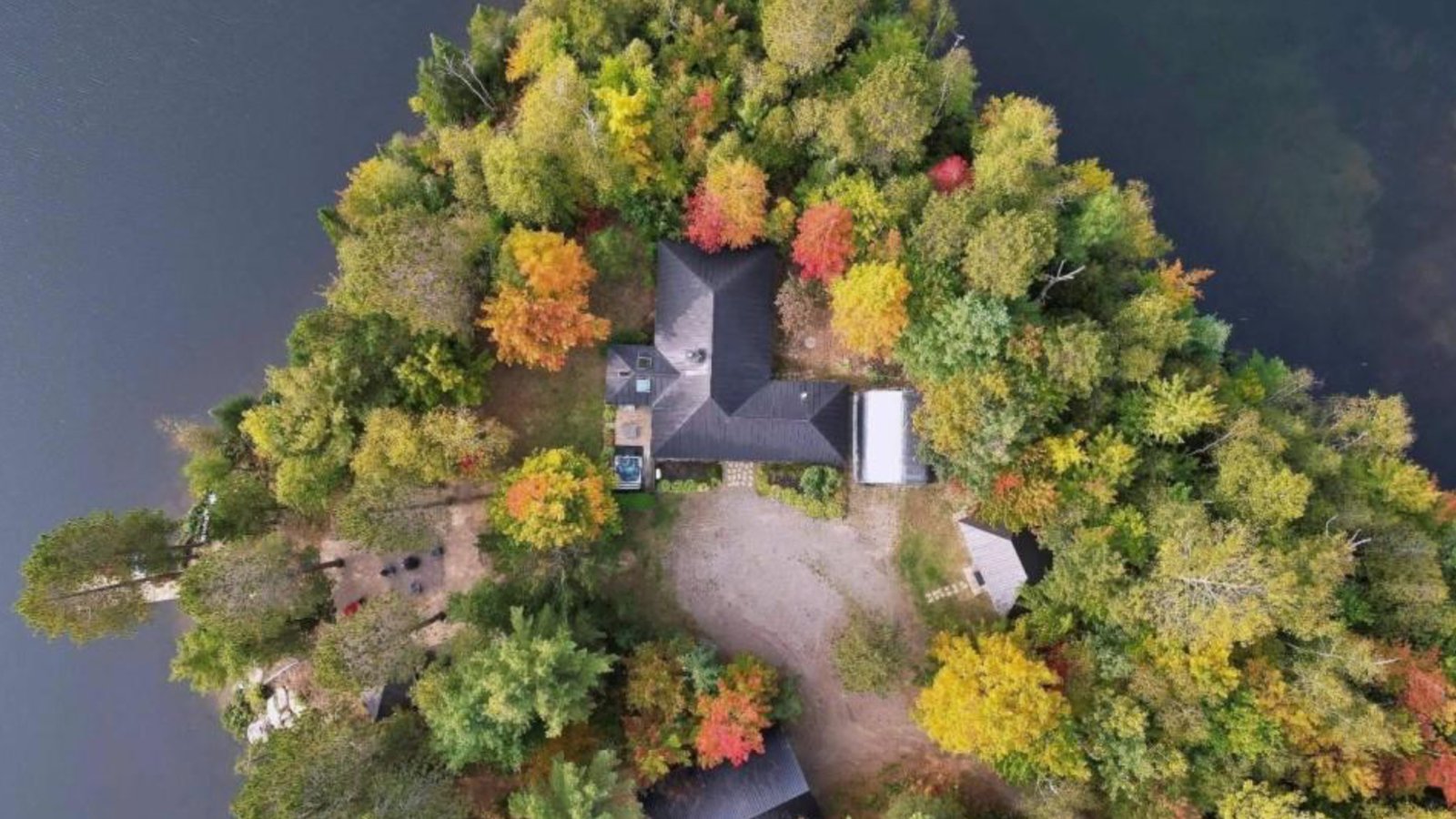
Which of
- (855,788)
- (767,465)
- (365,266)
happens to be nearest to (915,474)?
(767,465)

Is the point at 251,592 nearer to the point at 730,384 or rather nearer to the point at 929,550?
the point at 730,384

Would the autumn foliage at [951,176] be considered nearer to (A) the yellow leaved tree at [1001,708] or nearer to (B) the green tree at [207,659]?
(A) the yellow leaved tree at [1001,708]

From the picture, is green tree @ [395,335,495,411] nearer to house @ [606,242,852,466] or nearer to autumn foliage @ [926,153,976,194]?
house @ [606,242,852,466]

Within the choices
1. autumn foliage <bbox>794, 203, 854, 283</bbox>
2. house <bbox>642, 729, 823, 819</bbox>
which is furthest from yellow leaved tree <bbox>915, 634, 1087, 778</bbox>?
autumn foliage <bbox>794, 203, 854, 283</bbox>

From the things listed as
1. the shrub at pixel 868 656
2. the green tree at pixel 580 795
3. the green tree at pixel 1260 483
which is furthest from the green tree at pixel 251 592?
the green tree at pixel 1260 483

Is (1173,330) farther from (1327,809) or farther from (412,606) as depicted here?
(412,606)

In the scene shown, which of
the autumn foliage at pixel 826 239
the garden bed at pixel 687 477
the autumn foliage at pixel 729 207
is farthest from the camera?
the garden bed at pixel 687 477
